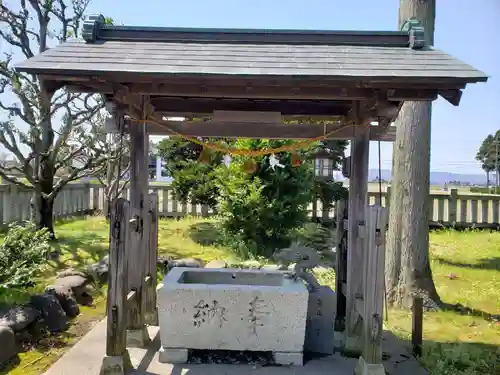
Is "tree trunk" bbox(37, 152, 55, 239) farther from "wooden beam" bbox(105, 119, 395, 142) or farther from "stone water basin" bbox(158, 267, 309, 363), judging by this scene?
"stone water basin" bbox(158, 267, 309, 363)

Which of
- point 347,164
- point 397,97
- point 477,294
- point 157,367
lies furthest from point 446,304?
point 157,367

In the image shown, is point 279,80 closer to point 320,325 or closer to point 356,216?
point 356,216

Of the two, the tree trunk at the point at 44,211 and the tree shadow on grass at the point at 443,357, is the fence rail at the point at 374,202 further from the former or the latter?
the tree shadow on grass at the point at 443,357

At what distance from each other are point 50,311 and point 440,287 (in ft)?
21.8

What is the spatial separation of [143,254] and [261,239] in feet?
16.6

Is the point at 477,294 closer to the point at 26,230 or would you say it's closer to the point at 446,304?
the point at 446,304

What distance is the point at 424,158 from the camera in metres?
6.87

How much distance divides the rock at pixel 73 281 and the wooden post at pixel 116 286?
9.00 ft

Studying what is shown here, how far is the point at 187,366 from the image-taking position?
4.15 metres

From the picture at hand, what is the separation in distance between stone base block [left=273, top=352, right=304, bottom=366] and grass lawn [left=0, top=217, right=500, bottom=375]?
1.45 m

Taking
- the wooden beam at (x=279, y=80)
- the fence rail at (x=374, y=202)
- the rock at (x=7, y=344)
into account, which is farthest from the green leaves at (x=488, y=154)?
the rock at (x=7, y=344)

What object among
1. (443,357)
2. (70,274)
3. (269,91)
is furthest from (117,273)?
(443,357)

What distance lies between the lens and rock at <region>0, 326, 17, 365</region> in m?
4.22

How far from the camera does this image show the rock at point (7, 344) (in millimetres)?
4223
